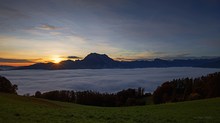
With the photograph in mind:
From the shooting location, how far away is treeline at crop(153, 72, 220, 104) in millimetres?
89375

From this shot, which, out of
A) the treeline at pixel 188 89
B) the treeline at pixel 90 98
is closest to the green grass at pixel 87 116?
the treeline at pixel 188 89

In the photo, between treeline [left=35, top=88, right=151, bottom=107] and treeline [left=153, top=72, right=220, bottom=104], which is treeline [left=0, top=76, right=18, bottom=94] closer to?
treeline [left=35, top=88, right=151, bottom=107]

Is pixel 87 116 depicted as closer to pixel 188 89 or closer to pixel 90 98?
pixel 90 98

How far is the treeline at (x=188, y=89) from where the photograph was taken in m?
89.4

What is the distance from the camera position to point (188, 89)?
4045 inches

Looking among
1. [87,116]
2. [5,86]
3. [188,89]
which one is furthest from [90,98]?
[87,116]

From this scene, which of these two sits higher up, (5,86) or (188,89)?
(5,86)

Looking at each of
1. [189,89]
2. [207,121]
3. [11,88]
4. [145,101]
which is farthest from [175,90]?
[207,121]

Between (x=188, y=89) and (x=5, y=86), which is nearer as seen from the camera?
(x=5, y=86)

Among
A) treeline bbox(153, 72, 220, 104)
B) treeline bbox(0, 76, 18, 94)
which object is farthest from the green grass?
treeline bbox(153, 72, 220, 104)

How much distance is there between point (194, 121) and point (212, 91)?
7545 cm

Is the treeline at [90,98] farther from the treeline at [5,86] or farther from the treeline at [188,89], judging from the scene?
the treeline at [5,86]

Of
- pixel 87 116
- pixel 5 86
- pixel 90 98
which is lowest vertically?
pixel 90 98

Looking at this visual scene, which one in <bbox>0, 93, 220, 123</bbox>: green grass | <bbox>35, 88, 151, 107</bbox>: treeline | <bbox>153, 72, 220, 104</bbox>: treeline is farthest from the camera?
<bbox>35, 88, 151, 107</bbox>: treeline
